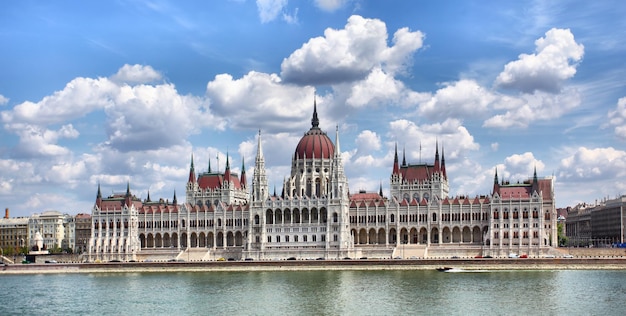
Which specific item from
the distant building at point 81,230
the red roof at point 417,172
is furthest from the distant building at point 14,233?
the red roof at point 417,172

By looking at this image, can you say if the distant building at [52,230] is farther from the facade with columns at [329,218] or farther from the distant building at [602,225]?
the distant building at [602,225]

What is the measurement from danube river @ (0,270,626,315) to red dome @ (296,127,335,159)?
40730mm

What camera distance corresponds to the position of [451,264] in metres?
123

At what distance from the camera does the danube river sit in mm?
76812

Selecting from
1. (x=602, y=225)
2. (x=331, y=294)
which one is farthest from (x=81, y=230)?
(x=331, y=294)

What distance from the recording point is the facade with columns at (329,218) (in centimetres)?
13762

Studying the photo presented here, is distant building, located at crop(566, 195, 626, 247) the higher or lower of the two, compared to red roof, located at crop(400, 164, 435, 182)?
lower

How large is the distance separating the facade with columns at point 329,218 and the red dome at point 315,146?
18 cm

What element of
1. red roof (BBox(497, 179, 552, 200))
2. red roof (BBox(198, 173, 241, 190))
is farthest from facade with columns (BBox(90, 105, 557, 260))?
red roof (BBox(198, 173, 241, 190))

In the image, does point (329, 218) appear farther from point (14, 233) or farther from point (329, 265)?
point (14, 233)

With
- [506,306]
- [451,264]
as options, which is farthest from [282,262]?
[506,306]

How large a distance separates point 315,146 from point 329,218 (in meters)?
19.2

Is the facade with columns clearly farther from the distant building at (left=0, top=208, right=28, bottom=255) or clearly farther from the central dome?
the distant building at (left=0, top=208, right=28, bottom=255)

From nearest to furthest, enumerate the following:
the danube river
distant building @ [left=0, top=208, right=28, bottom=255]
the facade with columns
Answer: the danube river → the facade with columns → distant building @ [left=0, top=208, right=28, bottom=255]
